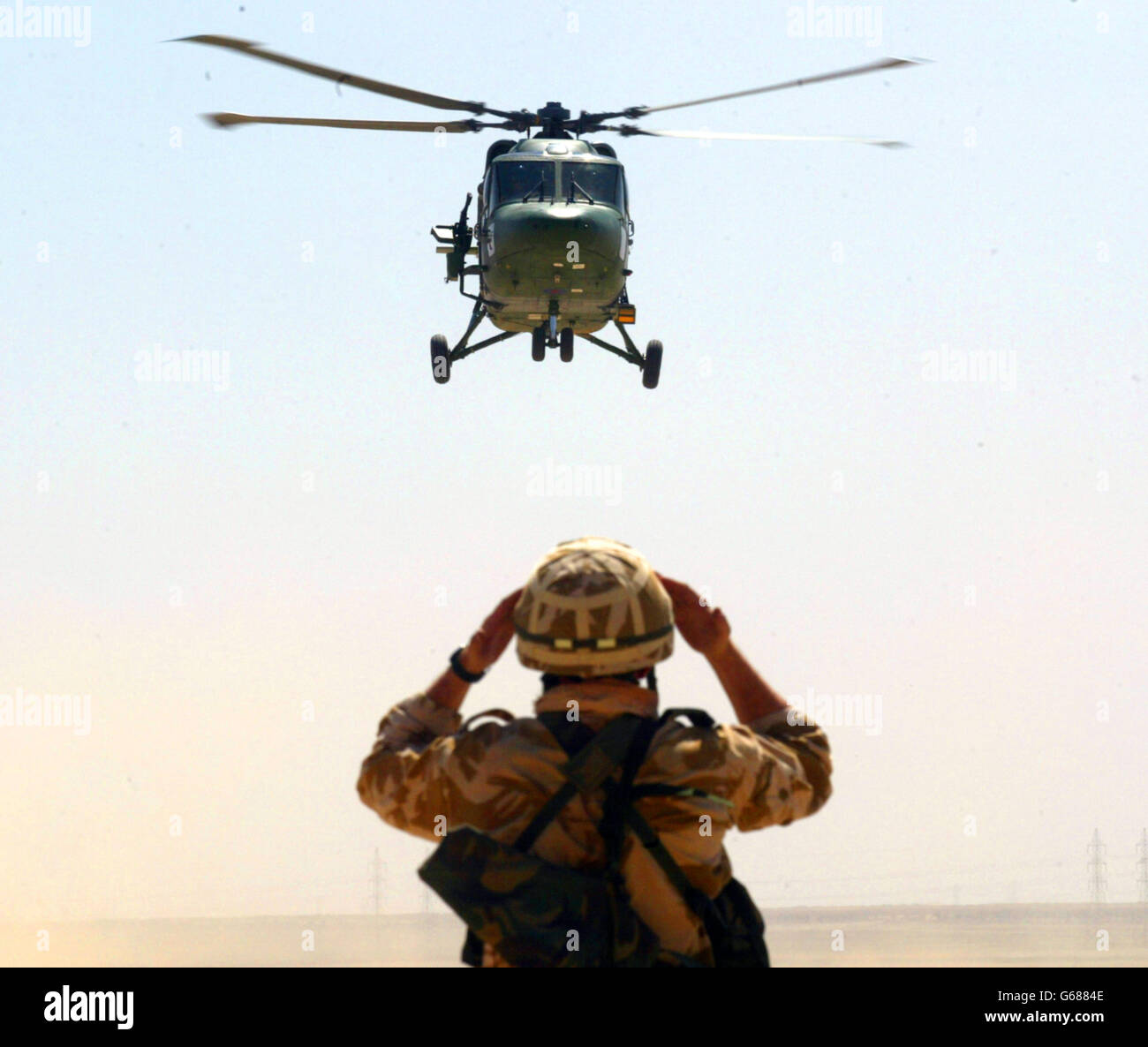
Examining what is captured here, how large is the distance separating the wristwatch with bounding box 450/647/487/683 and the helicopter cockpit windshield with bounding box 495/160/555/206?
17548 millimetres

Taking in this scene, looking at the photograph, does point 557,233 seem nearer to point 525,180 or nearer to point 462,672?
point 525,180

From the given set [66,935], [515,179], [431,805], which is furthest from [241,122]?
[66,935]

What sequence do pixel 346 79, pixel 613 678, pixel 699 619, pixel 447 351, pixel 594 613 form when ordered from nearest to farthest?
pixel 594 613 < pixel 613 678 < pixel 699 619 < pixel 346 79 < pixel 447 351

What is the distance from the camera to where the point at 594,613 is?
13.1ft

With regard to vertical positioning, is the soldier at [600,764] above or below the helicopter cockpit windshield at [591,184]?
below

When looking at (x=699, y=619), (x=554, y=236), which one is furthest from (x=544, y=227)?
(x=699, y=619)

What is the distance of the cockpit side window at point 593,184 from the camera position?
21578mm

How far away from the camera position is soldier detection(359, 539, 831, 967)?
4020mm

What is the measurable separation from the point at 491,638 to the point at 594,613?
0.31m

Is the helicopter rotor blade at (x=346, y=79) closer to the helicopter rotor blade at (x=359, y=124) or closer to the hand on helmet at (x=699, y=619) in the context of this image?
the helicopter rotor blade at (x=359, y=124)

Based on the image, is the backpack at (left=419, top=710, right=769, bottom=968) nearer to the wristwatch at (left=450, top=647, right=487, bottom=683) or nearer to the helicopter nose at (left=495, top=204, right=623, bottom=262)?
the wristwatch at (left=450, top=647, right=487, bottom=683)

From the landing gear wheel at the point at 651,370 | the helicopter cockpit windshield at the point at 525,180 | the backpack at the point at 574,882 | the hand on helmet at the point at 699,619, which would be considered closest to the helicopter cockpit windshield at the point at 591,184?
the helicopter cockpit windshield at the point at 525,180
